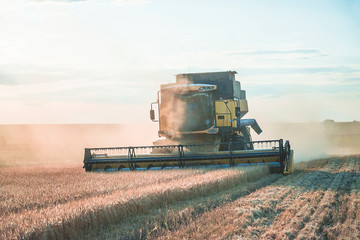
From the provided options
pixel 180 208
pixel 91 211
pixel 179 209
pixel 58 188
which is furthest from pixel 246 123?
pixel 91 211

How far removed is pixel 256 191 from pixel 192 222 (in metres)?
3.62

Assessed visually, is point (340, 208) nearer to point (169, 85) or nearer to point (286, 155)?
point (286, 155)

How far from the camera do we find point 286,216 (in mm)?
7762

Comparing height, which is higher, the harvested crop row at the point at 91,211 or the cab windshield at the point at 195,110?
the cab windshield at the point at 195,110

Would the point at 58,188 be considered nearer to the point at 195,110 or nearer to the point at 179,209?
the point at 179,209

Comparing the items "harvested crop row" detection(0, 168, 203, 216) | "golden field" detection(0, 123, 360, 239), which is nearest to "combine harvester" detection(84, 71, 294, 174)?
"harvested crop row" detection(0, 168, 203, 216)

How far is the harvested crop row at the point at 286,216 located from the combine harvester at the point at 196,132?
375 cm

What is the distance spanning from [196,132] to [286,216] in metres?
7.90

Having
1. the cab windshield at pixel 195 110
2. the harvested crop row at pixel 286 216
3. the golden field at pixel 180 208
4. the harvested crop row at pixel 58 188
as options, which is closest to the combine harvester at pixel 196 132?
the cab windshield at pixel 195 110

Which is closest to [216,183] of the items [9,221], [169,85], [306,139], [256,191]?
[256,191]

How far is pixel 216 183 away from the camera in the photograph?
1074cm

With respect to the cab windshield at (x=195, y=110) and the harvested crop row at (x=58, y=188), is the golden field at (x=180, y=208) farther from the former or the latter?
the cab windshield at (x=195, y=110)

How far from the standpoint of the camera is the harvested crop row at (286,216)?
673 centimetres

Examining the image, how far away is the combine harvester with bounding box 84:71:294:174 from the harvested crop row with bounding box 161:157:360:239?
3755mm
